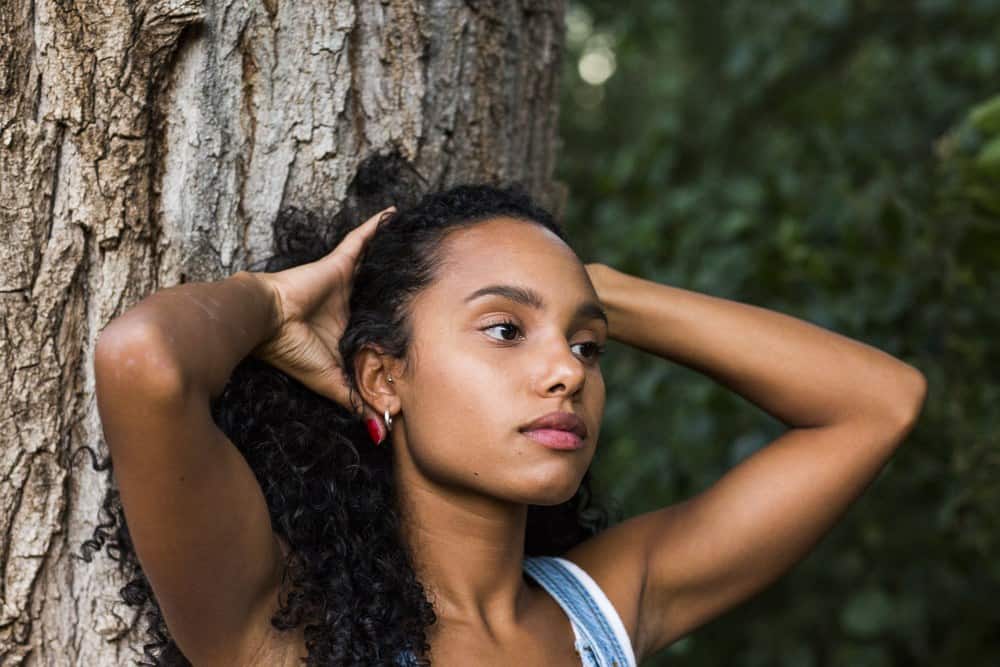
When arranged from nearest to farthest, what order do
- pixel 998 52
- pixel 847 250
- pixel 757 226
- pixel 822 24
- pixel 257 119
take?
1. pixel 257 119
2. pixel 847 250
3. pixel 757 226
4. pixel 998 52
5. pixel 822 24

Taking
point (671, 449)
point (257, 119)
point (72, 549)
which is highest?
point (257, 119)

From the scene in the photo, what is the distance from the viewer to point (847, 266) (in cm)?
349

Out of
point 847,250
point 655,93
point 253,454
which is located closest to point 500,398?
Result: point 253,454

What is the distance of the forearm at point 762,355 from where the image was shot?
2.34 meters

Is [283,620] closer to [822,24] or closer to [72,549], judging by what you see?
[72,549]

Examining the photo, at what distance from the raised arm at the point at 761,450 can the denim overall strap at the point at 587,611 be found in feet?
0.33

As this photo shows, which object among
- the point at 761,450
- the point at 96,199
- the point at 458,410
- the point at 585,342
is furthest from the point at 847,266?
the point at 96,199

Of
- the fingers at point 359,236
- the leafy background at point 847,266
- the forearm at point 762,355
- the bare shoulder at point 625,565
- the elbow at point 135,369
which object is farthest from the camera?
the leafy background at point 847,266

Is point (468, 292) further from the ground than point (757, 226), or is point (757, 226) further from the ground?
point (468, 292)

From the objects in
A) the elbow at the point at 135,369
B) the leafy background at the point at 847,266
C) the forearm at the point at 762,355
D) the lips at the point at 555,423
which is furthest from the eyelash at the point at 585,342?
the leafy background at the point at 847,266

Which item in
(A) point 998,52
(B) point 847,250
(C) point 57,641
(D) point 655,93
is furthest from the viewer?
(D) point 655,93

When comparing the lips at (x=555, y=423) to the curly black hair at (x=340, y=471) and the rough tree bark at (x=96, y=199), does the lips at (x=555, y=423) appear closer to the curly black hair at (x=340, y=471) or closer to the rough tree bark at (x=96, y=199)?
the curly black hair at (x=340, y=471)

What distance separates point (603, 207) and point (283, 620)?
277 cm

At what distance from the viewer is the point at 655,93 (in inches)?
283
